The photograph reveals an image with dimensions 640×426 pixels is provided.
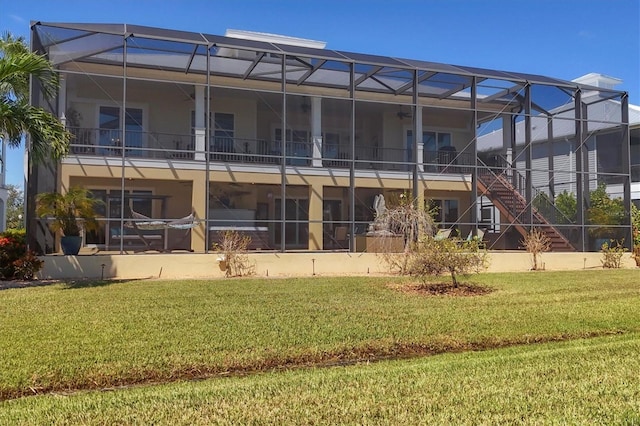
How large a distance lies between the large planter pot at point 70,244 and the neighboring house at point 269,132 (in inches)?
39.3

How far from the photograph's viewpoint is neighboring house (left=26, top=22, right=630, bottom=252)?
15430 mm

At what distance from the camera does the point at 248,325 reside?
6949 millimetres

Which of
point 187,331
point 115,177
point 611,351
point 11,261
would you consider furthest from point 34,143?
point 611,351

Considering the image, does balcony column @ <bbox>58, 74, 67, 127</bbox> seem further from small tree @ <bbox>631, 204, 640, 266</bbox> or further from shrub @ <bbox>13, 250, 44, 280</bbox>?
small tree @ <bbox>631, 204, 640, 266</bbox>

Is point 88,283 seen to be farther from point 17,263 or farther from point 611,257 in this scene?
point 611,257

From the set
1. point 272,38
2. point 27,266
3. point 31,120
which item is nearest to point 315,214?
point 272,38

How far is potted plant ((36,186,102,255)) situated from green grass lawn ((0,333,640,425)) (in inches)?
359

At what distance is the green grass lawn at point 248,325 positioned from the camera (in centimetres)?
518

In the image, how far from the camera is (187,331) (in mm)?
6562

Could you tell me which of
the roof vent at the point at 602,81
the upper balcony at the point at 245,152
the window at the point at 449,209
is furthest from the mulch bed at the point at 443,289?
the roof vent at the point at 602,81

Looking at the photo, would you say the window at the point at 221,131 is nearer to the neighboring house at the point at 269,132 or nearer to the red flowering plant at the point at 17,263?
the neighboring house at the point at 269,132

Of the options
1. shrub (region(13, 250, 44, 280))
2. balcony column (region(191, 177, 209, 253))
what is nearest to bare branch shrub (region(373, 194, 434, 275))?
balcony column (region(191, 177, 209, 253))

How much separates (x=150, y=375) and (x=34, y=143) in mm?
7837

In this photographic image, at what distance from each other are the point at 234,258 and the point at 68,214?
3918 mm
